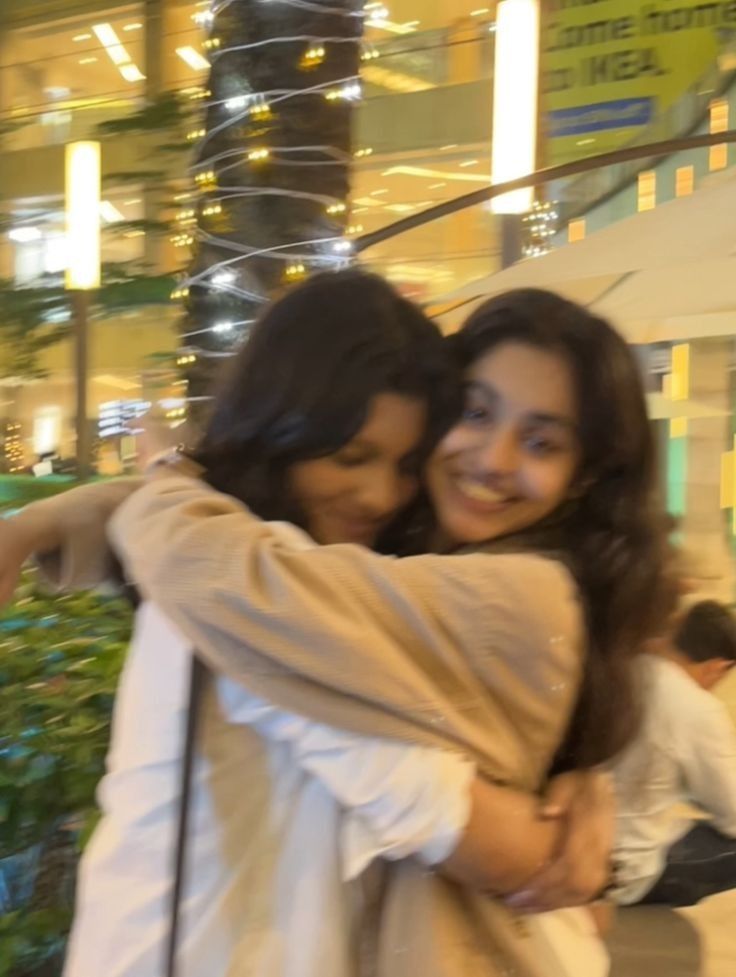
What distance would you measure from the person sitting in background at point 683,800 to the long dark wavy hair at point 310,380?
2.14m

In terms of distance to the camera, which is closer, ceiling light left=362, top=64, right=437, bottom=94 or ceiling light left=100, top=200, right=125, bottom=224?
ceiling light left=100, top=200, right=125, bottom=224

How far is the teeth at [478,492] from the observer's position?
1.09 m

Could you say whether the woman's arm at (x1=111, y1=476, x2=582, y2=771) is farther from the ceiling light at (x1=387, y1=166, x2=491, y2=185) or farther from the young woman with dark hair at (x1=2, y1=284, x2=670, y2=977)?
the ceiling light at (x1=387, y1=166, x2=491, y2=185)

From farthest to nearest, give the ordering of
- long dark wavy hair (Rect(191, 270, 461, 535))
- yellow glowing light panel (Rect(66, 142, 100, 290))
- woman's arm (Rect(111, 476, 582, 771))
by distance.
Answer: yellow glowing light panel (Rect(66, 142, 100, 290)), long dark wavy hair (Rect(191, 270, 461, 535)), woman's arm (Rect(111, 476, 582, 771))

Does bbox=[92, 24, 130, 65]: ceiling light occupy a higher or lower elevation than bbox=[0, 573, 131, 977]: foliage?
higher

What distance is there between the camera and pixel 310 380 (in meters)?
0.99

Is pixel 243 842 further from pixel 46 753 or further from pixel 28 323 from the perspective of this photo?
pixel 28 323

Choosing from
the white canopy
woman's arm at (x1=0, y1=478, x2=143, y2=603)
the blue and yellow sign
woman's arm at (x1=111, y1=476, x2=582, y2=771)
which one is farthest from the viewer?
the blue and yellow sign

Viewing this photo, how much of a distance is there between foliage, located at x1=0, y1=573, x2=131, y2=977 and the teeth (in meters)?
0.99

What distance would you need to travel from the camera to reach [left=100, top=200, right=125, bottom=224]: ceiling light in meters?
2.64

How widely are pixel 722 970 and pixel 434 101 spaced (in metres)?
6.69

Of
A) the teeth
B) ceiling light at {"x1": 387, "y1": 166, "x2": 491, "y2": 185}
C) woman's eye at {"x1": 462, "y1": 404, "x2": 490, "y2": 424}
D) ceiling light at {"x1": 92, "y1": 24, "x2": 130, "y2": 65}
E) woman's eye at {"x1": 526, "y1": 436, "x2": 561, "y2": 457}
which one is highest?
ceiling light at {"x1": 92, "y1": 24, "x2": 130, "y2": 65}

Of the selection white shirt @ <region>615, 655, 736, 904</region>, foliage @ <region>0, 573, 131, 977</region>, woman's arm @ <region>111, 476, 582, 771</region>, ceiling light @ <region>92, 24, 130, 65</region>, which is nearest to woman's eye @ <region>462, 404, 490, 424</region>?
woman's arm @ <region>111, 476, 582, 771</region>

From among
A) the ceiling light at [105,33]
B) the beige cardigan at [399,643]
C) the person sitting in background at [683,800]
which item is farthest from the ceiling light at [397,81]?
the beige cardigan at [399,643]
